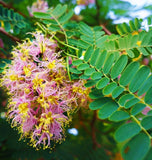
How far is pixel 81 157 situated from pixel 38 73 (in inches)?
46.8

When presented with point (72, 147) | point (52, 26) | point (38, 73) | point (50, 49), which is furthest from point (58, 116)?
point (72, 147)

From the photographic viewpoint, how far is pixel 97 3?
187cm

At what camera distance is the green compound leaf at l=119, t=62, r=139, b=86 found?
71cm

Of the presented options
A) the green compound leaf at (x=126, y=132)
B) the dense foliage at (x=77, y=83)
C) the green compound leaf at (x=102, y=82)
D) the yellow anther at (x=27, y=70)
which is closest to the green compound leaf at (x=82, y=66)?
the dense foliage at (x=77, y=83)

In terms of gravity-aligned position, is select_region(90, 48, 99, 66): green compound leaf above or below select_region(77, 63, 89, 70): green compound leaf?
above

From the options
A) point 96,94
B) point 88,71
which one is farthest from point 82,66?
point 96,94

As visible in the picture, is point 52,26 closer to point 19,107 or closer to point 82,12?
point 19,107

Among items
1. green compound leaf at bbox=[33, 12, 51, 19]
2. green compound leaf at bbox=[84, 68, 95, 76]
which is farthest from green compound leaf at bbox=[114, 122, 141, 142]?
green compound leaf at bbox=[33, 12, 51, 19]

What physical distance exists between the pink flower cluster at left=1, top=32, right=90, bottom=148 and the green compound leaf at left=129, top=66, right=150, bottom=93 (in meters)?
0.27

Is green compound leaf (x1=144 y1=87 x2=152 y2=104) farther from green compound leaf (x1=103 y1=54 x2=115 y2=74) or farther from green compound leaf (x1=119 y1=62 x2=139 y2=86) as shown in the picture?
green compound leaf (x1=103 y1=54 x2=115 y2=74)

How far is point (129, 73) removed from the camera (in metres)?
0.72

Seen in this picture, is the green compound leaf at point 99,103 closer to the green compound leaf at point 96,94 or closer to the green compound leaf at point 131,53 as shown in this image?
the green compound leaf at point 96,94

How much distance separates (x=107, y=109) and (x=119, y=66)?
0.64ft

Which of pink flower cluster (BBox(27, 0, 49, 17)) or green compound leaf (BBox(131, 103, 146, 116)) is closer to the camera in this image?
green compound leaf (BBox(131, 103, 146, 116))
